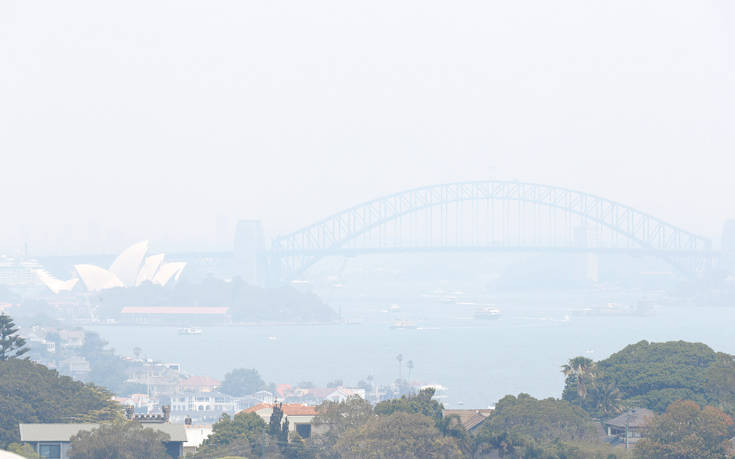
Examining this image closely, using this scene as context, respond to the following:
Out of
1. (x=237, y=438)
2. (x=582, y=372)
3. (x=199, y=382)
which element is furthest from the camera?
(x=199, y=382)

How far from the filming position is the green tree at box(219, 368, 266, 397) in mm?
111250

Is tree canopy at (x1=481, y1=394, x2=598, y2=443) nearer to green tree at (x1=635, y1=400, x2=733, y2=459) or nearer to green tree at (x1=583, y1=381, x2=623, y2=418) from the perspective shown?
green tree at (x1=583, y1=381, x2=623, y2=418)

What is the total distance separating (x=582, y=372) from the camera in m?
51.6

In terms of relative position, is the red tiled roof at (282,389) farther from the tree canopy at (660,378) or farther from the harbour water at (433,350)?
the tree canopy at (660,378)

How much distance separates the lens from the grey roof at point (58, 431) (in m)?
42.1

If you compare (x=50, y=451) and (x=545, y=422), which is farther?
(x=545, y=422)

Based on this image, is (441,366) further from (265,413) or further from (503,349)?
(265,413)

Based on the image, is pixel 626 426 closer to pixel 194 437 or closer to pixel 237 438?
pixel 237 438

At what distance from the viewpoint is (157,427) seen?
4362cm

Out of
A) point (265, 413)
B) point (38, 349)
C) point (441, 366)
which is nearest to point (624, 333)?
point (441, 366)

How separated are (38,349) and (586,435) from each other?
102m

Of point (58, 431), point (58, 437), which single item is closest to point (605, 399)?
point (58, 431)

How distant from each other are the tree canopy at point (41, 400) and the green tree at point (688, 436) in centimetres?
1807

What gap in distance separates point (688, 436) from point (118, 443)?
15043 millimetres
